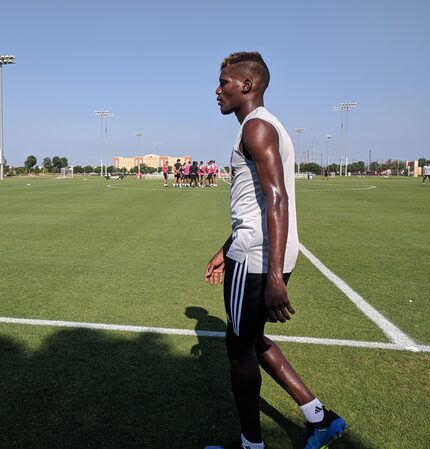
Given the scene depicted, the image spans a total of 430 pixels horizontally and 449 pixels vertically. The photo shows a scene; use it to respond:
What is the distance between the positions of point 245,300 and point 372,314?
2.95 m

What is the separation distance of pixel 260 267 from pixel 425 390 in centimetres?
183

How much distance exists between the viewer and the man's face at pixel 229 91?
2.52 m

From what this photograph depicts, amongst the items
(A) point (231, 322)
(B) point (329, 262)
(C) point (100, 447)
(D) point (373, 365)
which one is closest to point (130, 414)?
(C) point (100, 447)

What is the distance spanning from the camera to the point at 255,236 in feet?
7.96

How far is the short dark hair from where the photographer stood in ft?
8.21

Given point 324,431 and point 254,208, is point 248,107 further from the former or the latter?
point 324,431

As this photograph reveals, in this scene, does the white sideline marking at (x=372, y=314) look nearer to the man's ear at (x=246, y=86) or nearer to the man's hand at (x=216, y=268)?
the man's hand at (x=216, y=268)

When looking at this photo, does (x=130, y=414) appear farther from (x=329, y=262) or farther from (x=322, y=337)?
(x=329, y=262)

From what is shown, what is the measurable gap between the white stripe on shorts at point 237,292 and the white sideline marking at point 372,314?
89.6 inches

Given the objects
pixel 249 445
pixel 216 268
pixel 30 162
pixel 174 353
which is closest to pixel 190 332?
Result: pixel 174 353

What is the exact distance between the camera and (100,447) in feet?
8.70

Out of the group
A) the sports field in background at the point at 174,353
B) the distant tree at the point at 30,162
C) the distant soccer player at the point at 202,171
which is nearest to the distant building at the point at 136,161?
the distant tree at the point at 30,162

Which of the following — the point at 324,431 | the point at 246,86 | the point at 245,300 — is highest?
the point at 246,86

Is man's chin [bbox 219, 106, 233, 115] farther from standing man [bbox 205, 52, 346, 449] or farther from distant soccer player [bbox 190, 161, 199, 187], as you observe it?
distant soccer player [bbox 190, 161, 199, 187]
